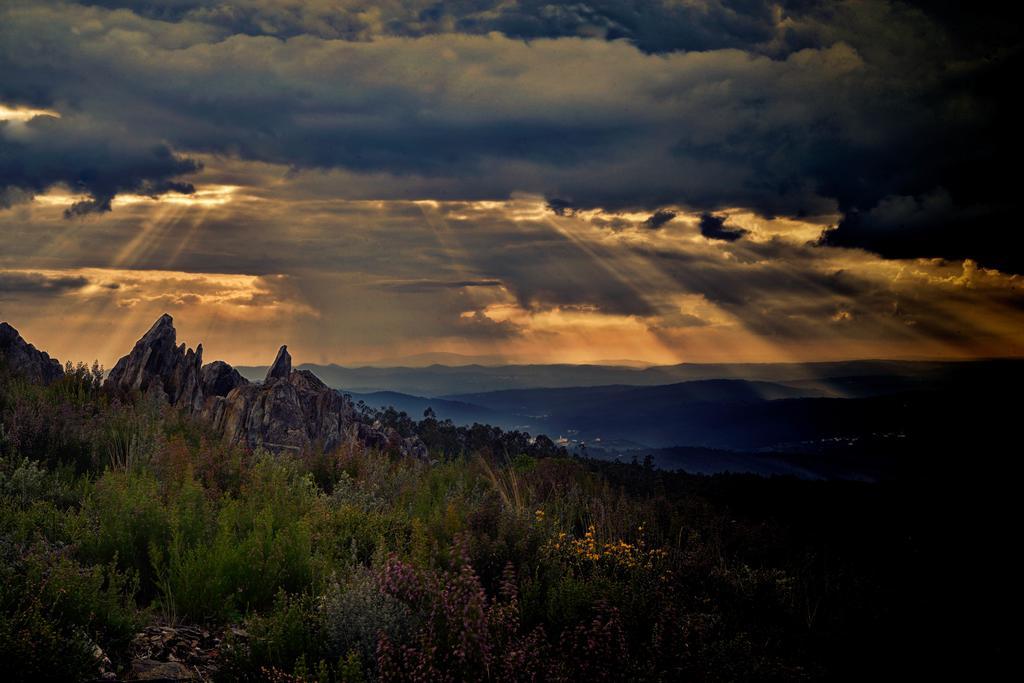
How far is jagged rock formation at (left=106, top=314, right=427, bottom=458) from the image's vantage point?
70.6 ft

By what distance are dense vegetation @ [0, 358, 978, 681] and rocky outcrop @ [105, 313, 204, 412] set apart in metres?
8.94

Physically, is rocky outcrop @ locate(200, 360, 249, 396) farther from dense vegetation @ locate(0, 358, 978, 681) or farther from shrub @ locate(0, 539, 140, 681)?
shrub @ locate(0, 539, 140, 681)

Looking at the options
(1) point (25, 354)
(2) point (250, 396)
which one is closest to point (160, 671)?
(2) point (250, 396)

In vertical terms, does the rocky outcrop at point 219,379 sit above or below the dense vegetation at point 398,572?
above

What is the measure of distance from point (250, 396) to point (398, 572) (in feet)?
57.0

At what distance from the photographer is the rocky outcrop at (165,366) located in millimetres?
24530

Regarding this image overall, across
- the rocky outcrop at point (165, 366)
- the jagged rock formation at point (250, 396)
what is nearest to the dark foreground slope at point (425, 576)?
the jagged rock formation at point (250, 396)

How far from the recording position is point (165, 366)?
25906mm

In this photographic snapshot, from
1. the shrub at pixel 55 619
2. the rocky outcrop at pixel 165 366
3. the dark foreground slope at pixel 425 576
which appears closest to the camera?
the shrub at pixel 55 619

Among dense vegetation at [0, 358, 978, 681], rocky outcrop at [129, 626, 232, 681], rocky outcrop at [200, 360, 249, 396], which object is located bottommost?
rocky outcrop at [129, 626, 232, 681]

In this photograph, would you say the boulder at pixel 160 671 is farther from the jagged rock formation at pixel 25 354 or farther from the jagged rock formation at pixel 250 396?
the jagged rock formation at pixel 25 354

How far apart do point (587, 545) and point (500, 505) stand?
1.94 metres

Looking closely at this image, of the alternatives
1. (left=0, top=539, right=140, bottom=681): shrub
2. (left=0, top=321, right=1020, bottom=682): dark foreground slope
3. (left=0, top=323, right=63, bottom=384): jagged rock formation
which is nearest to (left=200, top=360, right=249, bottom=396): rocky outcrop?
(left=0, top=323, right=63, bottom=384): jagged rock formation

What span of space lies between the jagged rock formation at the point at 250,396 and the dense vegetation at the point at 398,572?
19.1 feet
